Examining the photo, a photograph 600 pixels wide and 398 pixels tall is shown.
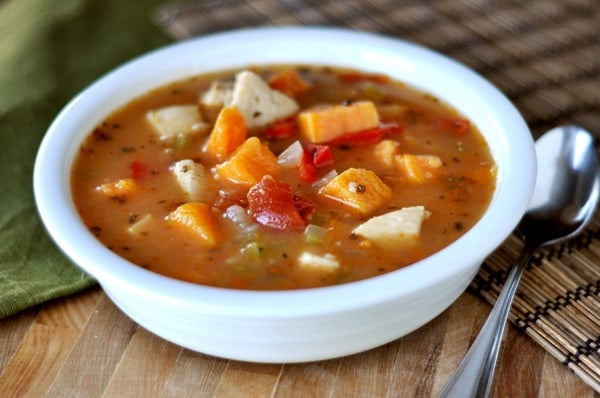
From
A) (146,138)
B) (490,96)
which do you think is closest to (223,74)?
(146,138)

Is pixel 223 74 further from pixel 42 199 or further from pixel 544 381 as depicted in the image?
pixel 544 381

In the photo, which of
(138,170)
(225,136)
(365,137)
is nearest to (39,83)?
(138,170)

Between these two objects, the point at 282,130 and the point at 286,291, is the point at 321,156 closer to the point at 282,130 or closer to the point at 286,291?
the point at 282,130

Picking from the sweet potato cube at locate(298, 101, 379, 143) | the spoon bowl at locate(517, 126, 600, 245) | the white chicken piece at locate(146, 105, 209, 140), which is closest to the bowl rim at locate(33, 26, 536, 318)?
the white chicken piece at locate(146, 105, 209, 140)

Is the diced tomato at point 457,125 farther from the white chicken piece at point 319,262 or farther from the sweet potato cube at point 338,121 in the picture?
the white chicken piece at point 319,262

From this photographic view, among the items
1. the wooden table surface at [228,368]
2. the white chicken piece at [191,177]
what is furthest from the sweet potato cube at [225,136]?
the wooden table surface at [228,368]
